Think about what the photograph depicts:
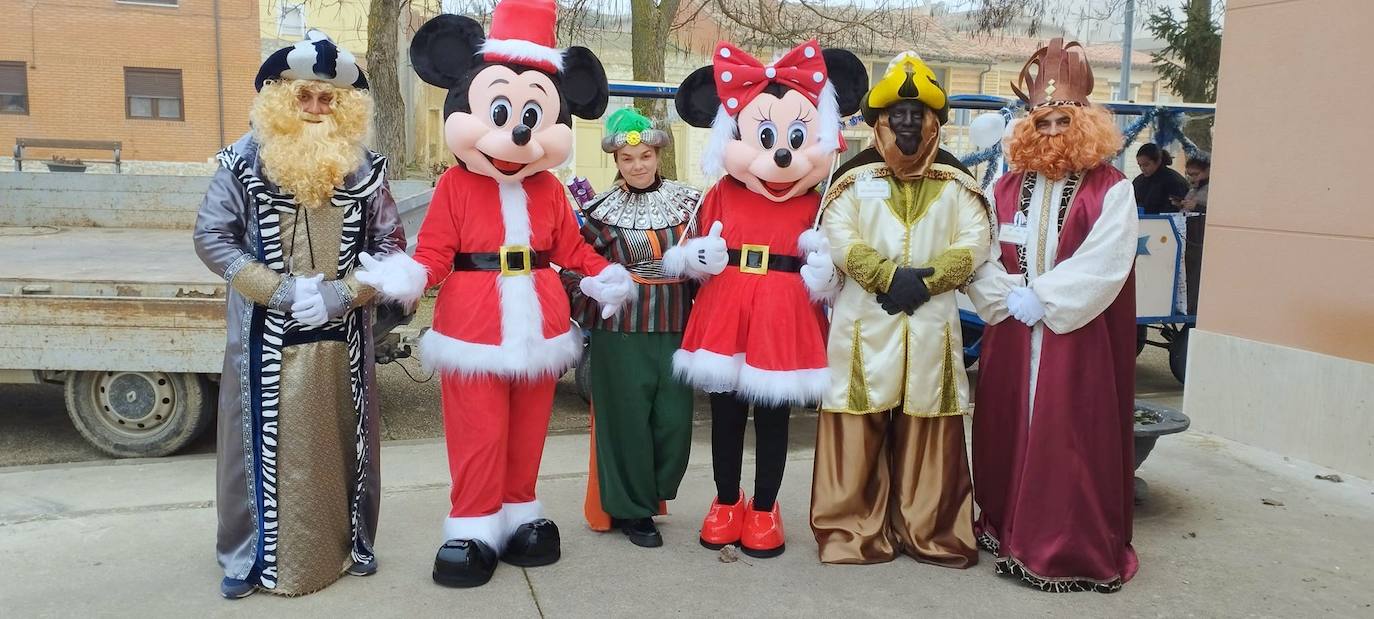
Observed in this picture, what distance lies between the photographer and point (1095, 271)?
3.46 meters

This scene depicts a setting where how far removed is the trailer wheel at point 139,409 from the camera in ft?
16.5

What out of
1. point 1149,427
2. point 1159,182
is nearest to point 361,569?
point 1149,427

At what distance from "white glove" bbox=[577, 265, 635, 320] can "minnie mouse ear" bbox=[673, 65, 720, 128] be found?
28.9 inches

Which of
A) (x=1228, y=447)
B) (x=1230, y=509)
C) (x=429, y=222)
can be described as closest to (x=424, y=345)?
(x=429, y=222)

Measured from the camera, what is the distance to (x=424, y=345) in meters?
3.58

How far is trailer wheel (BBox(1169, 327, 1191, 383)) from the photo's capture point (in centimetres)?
771

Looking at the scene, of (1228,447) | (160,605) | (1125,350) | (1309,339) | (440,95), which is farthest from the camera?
(440,95)

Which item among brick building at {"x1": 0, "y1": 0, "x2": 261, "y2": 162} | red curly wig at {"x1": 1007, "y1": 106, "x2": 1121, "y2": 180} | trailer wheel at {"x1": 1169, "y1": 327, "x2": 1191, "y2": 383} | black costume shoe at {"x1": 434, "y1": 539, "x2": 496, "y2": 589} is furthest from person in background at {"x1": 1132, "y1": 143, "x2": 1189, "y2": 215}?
brick building at {"x1": 0, "y1": 0, "x2": 261, "y2": 162}

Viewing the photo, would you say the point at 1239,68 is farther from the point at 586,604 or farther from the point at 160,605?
the point at 160,605

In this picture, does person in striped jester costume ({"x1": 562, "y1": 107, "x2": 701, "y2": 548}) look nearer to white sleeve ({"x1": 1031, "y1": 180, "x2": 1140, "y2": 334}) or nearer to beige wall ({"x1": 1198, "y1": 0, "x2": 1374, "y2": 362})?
white sleeve ({"x1": 1031, "y1": 180, "x2": 1140, "y2": 334})

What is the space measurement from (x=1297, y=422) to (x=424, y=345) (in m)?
4.38

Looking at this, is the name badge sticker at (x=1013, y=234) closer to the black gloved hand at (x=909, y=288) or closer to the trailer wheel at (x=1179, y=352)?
the black gloved hand at (x=909, y=288)

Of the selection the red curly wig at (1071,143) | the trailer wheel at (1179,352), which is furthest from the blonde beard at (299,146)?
the trailer wheel at (1179,352)

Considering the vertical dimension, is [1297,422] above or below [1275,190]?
below
